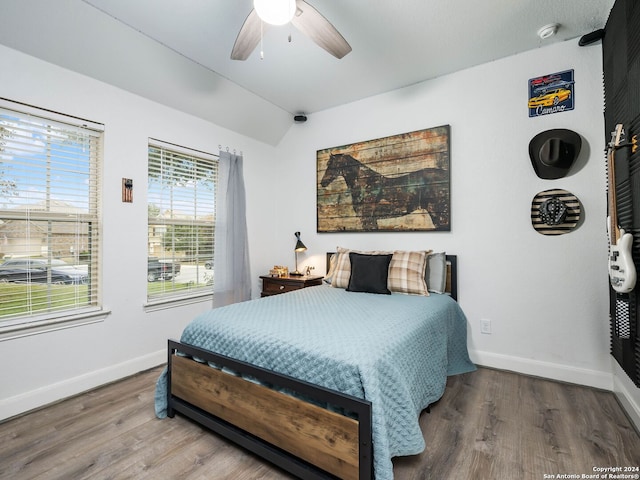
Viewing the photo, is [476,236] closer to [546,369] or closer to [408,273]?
[408,273]

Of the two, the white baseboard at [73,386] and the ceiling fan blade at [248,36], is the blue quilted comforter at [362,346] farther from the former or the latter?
the ceiling fan blade at [248,36]

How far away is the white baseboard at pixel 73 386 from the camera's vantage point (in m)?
2.07

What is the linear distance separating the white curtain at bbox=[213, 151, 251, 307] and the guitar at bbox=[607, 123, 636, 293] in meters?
3.12

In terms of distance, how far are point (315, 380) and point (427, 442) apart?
2.74ft

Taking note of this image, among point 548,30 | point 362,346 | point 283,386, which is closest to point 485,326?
point 362,346

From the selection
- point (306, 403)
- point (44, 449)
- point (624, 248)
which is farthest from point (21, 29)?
point (624, 248)

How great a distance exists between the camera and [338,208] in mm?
3697

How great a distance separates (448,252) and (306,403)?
2.12m

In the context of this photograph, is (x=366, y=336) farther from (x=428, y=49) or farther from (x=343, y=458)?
(x=428, y=49)

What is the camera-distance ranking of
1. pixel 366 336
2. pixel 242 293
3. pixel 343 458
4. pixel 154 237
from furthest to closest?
pixel 242 293 < pixel 154 237 < pixel 366 336 < pixel 343 458

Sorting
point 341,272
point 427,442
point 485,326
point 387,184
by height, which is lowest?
point 427,442

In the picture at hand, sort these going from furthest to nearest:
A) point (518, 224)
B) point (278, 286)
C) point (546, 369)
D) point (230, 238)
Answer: point (278, 286)
point (230, 238)
point (518, 224)
point (546, 369)

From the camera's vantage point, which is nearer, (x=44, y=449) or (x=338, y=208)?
(x=44, y=449)

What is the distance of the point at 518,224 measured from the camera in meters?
2.70
